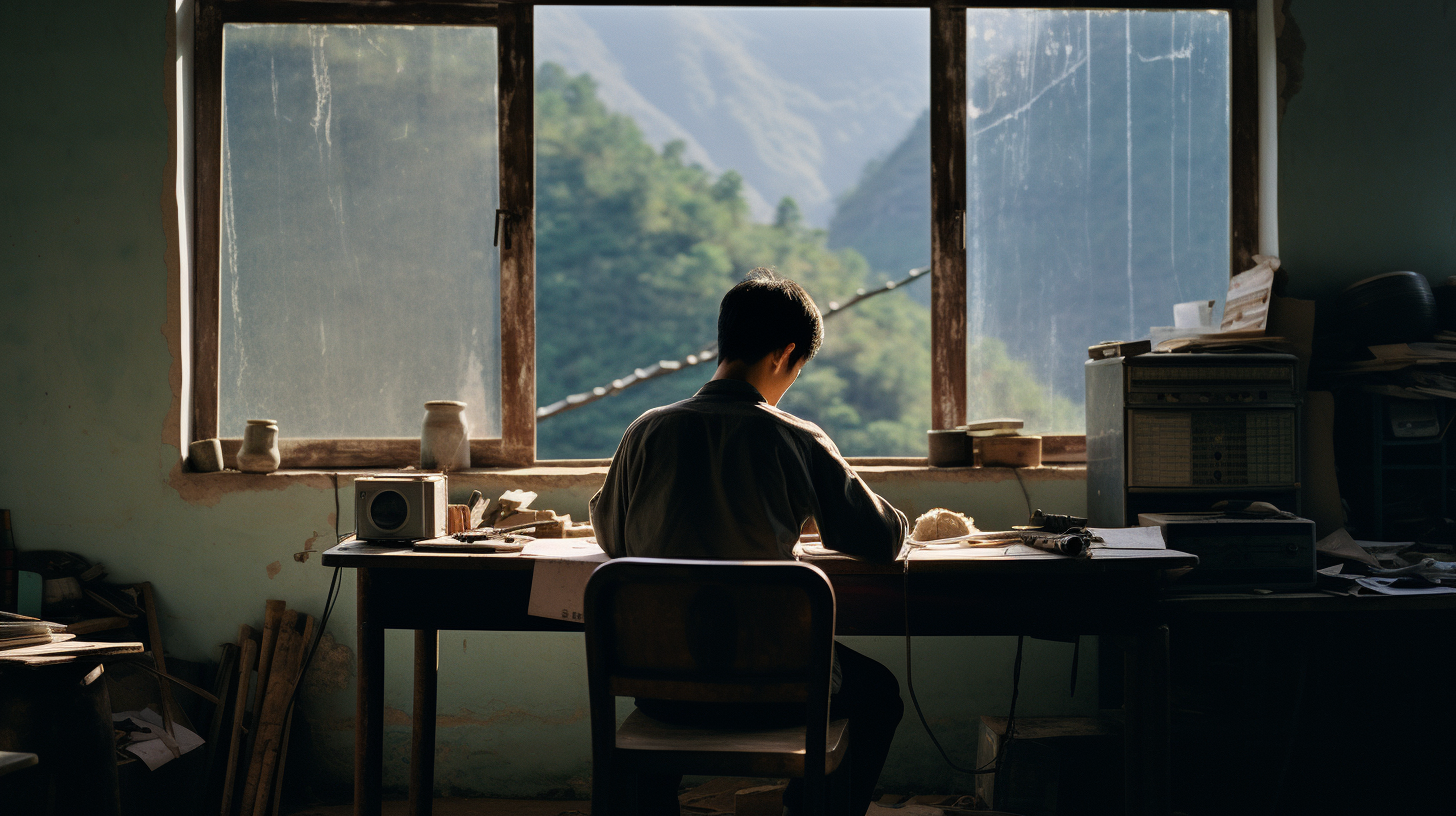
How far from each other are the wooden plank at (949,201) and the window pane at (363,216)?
154 cm

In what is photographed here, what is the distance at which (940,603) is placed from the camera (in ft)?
6.89

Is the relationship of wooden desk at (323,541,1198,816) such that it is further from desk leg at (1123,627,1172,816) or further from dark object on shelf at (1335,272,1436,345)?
dark object on shelf at (1335,272,1436,345)

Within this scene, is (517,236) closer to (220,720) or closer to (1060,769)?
(220,720)

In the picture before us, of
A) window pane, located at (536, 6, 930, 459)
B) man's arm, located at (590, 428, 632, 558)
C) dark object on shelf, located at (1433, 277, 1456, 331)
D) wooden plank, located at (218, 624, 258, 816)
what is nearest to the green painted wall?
dark object on shelf, located at (1433, 277, 1456, 331)

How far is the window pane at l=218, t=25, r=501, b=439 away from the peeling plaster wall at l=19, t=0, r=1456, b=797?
27 centimetres

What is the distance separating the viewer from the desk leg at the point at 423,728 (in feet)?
7.82

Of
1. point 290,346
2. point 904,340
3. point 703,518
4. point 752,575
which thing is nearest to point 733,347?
point 703,518

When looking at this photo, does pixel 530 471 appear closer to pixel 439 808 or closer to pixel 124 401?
pixel 439 808

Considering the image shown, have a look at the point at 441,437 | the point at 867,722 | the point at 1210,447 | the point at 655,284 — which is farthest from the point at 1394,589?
the point at 655,284

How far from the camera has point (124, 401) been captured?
2951mm

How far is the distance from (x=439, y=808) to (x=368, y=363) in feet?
4.89

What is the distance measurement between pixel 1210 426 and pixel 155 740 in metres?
3.10

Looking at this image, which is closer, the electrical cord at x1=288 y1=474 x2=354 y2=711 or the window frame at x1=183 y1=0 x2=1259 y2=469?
the electrical cord at x1=288 y1=474 x2=354 y2=711

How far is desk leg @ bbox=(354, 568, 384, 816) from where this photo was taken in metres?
2.14
